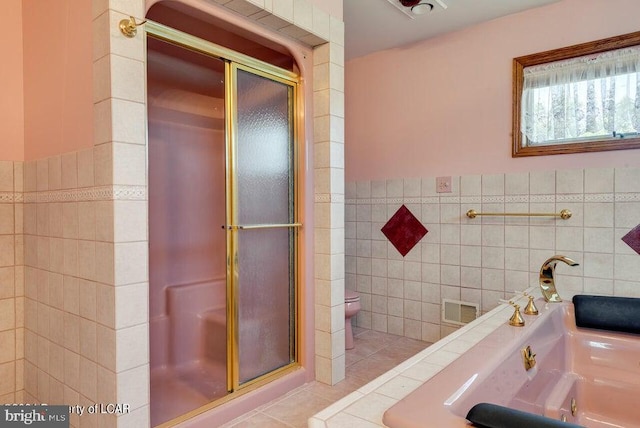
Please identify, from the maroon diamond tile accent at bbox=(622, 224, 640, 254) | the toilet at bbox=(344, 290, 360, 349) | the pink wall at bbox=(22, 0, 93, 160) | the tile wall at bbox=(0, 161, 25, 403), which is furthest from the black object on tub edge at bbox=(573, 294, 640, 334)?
the tile wall at bbox=(0, 161, 25, 403)

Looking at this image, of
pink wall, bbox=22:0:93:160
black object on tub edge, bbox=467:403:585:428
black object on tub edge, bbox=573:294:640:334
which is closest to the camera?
black object on tub edge, bbox=467:403:585:428

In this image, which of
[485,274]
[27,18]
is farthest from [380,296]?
[27,18]

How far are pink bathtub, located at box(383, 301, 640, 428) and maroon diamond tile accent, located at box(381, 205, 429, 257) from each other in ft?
3.70

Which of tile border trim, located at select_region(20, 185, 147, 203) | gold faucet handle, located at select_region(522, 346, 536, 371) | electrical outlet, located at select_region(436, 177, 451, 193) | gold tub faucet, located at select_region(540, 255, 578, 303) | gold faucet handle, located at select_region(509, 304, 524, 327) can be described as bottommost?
gold faucet handle, located at select_region(522, 346, 536, 371)

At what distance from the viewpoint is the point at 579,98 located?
2.55 meters

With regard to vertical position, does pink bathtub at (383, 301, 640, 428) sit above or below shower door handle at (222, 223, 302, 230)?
below

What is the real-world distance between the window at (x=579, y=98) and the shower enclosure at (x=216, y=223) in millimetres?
1591

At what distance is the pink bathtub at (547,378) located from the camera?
119 centimetres

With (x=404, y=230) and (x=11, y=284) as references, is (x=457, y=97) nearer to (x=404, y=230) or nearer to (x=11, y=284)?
(x=404, y=230)

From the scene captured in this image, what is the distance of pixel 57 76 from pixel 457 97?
98.5 inches

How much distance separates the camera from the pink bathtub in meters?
1.19

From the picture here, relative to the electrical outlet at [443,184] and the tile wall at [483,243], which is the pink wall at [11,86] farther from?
the electrical outlet at [443,184]

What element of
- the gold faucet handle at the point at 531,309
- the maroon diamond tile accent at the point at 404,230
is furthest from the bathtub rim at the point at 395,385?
the maroon diamond tile accent at the point at 404,230

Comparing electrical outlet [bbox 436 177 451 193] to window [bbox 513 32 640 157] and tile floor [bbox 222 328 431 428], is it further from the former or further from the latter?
tile floor [bbox 222 328 431 428]
